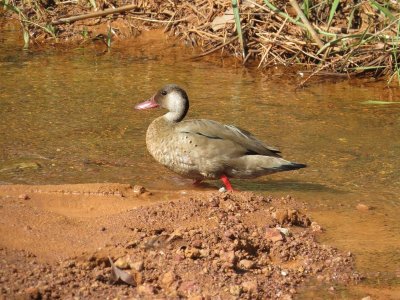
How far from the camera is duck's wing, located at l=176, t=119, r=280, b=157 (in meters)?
6.95

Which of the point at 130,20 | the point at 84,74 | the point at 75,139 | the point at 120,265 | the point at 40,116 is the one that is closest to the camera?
the point at 120,265

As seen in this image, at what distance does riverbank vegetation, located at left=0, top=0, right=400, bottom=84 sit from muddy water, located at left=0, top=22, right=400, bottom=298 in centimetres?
25

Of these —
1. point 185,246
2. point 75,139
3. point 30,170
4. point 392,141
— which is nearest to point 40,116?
point 75,139

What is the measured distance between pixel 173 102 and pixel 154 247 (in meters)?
2.63

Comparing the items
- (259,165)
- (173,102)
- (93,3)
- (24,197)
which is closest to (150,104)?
(173,102)

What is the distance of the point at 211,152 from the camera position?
6887 mm

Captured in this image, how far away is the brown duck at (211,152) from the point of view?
6.88 metres

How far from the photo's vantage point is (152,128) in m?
7.15

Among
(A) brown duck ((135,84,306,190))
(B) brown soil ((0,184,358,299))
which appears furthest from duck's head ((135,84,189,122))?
(B) brown soil ((0,184,358,299))

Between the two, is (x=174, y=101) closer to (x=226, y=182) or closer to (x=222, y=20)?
(x=226, y=182)

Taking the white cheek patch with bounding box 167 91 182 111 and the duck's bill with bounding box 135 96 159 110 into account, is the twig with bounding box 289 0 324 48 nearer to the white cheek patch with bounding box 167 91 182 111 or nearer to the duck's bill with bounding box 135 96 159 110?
the duck's bill with bounding box 135 96 159 110

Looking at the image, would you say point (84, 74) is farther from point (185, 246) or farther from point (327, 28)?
point (185, 246)

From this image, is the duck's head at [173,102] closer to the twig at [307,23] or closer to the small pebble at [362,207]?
the small pebble at [362,207]

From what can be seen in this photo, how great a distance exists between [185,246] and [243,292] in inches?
19.8
